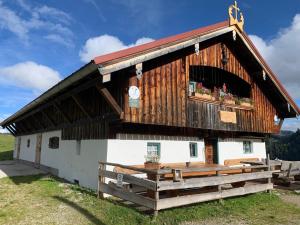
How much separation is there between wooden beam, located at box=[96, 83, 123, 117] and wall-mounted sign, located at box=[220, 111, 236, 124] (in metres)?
5.99

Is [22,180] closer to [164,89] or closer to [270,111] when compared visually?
[164,89]

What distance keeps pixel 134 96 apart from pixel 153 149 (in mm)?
2710

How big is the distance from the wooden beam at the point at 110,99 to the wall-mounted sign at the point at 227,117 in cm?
599

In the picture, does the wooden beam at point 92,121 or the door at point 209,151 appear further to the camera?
the door at point 209,151

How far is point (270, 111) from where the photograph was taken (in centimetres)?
1694

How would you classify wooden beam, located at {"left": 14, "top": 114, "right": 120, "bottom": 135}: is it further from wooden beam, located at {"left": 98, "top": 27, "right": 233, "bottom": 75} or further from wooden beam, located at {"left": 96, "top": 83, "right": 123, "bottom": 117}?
wooden beam, located at {"left": 98, "top": 27, "right": 233, "bottom": 75}

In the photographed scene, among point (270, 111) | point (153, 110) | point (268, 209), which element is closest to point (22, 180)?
point (153, 110)

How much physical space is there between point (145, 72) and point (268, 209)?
640 centimetres

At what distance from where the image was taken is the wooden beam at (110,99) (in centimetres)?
1002

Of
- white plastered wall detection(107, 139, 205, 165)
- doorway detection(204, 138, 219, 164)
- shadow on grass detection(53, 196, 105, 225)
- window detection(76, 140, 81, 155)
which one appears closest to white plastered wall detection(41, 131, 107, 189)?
window detection(76, 140, 81, 155)

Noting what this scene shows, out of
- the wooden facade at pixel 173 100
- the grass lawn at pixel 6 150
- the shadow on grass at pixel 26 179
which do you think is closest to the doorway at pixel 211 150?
the wooden facade at pixel 173 100

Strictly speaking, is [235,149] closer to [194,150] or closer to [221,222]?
[194,150]

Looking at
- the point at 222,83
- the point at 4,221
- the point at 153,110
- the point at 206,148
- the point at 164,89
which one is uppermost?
the point at 222,83

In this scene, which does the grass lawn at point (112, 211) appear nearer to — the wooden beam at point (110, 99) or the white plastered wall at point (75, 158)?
the white plastered wall at point (75, 158)
